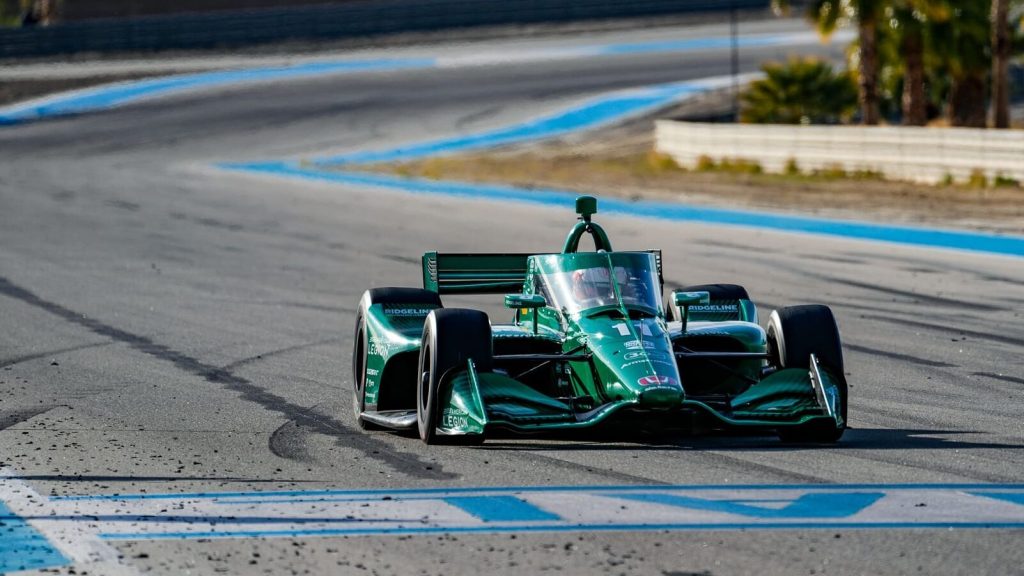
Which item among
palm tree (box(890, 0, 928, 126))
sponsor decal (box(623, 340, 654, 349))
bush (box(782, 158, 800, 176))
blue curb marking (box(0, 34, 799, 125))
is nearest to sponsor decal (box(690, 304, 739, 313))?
sponsor decal (box(623, 340, 654, 349))

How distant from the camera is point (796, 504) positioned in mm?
7105

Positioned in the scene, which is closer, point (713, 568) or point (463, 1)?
point (713, 568)

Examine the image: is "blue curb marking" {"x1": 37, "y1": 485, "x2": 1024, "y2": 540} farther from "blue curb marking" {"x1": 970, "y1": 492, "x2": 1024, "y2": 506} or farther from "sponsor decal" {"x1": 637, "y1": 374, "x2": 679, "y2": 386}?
"sponsor decal" {"x1": 637, "y1": 374, "x2": 679, "y2": 386}

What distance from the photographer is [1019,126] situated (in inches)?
1505

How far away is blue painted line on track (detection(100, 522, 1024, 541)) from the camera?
6637 mm

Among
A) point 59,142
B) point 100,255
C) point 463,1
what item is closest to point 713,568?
point 100,255

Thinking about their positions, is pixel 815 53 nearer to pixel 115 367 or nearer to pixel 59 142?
pixel 59 142

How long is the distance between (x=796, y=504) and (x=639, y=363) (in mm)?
1630

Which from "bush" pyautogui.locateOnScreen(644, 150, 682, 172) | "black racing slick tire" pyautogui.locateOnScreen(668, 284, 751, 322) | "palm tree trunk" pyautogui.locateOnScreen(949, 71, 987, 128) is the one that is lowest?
"bush" pyautogui.locateOnScreen(644, 150, 682, 172)

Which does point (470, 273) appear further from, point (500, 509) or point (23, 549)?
point (23, 549)

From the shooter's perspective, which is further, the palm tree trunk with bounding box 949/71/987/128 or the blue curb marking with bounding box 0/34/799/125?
the blue curb marking with bounding box 0/34/799/125

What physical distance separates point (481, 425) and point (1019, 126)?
106 feet

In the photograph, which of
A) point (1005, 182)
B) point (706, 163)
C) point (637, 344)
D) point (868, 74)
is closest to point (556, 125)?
point (706, 163)

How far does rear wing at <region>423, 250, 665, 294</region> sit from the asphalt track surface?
0.97m
